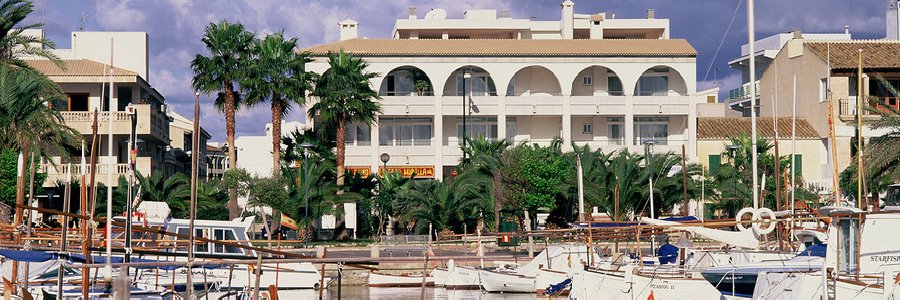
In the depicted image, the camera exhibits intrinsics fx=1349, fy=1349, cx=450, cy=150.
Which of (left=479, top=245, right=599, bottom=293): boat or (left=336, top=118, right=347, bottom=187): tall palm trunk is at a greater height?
(left=336, top=118, right=347, bottom=187): tall palm trunk

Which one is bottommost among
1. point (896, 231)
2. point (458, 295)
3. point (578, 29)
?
point (458, 295)

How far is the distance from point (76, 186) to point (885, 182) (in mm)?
33090

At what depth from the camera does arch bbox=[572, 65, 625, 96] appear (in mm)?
77688

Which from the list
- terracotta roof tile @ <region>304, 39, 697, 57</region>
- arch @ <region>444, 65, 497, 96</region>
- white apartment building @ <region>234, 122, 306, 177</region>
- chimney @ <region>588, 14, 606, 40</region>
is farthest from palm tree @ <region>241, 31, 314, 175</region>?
white apartment building @ <region>234, 122, 306, 177</region>

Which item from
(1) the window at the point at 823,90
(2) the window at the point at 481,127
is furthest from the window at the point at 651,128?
(1) the window at the point at 823,90

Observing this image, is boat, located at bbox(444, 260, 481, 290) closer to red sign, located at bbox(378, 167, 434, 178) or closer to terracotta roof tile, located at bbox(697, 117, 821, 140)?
red sign, located at bbox(378, 167, 434, 178)

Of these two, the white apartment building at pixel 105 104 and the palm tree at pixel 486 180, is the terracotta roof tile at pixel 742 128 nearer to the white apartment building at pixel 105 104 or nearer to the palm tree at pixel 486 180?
the palm tree at pixel 486 180

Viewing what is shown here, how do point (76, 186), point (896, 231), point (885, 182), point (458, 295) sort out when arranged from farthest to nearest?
point (76, 186), point (885, 182), point (458, 295), point (896, 231)

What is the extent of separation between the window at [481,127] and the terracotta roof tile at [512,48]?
3.89 metres

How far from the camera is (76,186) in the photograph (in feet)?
189

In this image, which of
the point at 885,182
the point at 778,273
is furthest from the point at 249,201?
the point at 778,273

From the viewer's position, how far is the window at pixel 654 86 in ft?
255

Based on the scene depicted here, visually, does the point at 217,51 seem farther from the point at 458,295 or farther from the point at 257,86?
the point at 458,295

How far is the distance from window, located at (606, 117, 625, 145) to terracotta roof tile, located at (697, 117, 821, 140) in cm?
439
